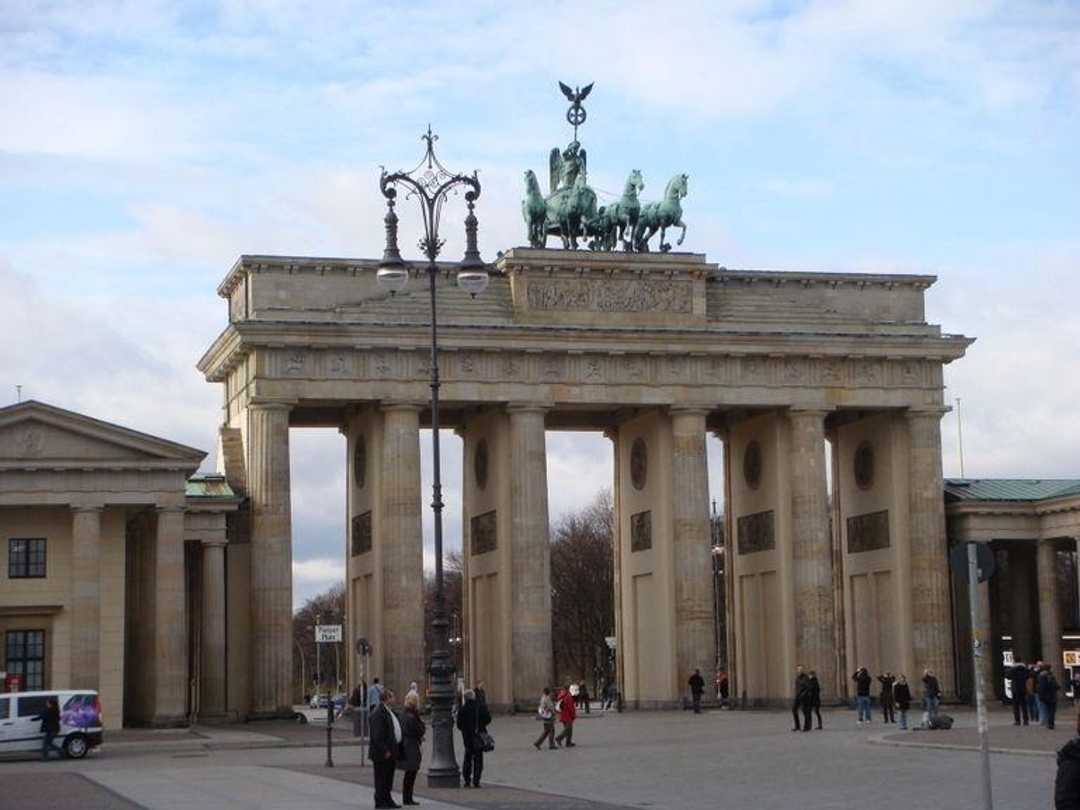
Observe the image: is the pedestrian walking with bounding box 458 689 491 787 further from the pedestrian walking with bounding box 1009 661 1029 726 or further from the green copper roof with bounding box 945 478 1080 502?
the green copper roof with bounding box 945 478 1080 502

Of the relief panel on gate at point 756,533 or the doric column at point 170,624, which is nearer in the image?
the doric column at point 170,624

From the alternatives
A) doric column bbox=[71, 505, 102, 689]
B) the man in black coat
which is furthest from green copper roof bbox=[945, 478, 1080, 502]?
the man in black coat

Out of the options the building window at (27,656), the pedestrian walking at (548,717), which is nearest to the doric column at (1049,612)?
the pedestrian walking at (548,717)

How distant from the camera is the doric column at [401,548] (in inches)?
2948

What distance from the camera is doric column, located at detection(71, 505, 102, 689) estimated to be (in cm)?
6412

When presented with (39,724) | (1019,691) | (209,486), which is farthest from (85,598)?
(1019,691)

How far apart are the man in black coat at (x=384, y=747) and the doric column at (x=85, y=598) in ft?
113

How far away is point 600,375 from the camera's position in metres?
78.4

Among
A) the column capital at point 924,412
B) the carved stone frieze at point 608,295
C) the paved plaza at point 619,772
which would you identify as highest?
the carved stone frieze at point 608,295

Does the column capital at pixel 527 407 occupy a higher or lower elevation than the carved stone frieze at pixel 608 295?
lower

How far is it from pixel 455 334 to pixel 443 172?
1358 inches

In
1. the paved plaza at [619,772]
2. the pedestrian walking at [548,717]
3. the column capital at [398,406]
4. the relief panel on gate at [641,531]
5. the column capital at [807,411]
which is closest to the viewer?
the paved plaza at [619,772]

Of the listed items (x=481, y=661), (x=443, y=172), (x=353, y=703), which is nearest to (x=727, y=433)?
(x=481, y=661)

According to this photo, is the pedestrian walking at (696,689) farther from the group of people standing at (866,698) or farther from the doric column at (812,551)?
the group of people standing at (866,698)
